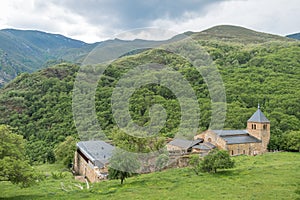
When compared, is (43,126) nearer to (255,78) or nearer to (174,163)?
(174,163)

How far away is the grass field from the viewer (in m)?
23.9

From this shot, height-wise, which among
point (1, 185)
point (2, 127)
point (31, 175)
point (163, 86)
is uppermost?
point (163, 86)

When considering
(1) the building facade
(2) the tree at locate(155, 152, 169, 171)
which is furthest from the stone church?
(1) the building facade

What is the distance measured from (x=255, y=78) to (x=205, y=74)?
17.0m

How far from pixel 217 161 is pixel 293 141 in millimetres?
23354

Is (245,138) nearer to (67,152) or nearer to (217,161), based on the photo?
(217,161)

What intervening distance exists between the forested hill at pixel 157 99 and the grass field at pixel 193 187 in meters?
22.4

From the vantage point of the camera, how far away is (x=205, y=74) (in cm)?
10419

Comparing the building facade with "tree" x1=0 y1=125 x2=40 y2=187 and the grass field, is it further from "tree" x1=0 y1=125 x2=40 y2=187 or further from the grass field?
"tree" x1=0 y1=125 x2=40 y2=187

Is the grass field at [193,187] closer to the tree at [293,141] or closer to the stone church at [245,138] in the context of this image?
the stone church at [245,138]

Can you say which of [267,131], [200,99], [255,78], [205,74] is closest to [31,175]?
[267,131]

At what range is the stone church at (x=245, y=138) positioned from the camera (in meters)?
46.6

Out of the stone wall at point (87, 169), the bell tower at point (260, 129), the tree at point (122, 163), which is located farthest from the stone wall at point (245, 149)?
the tree at point (122, 163)

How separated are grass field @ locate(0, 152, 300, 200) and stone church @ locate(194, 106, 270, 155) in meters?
12.5
